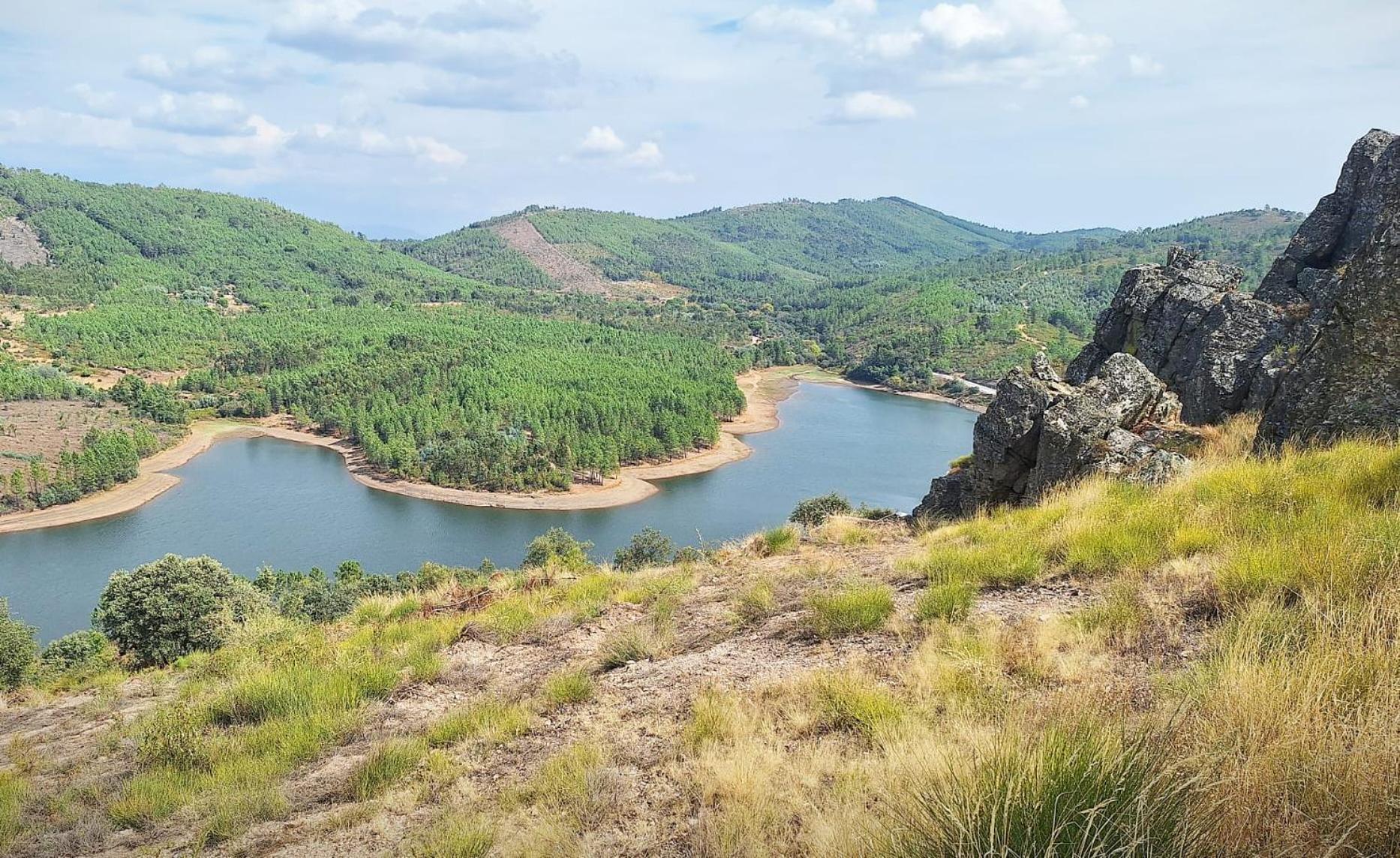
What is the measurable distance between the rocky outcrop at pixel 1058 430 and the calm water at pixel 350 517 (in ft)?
106

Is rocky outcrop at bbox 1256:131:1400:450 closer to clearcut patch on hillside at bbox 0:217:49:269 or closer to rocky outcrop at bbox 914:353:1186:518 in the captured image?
rocky outcrop at bbox 914:353:1186:518

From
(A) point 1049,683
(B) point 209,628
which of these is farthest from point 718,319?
(A) point 1049,683

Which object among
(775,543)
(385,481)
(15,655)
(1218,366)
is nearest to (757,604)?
(775,543)

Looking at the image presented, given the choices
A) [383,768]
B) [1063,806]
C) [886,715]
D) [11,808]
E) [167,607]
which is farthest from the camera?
[167,607]

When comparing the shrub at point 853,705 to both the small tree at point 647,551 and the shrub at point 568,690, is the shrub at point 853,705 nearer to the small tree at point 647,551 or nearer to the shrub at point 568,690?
the shrub at point 568,690

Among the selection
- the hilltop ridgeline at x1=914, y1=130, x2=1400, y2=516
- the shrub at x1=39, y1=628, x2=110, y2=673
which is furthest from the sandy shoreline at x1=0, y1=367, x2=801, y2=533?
the hilltop ridgeline at x1=914, y1=130, x2=1400, y2=516

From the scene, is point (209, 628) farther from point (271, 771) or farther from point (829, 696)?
point (829, 696)

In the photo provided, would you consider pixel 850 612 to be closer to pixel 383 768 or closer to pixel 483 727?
pixel 483 727

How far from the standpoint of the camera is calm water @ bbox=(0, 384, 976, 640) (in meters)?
49.2

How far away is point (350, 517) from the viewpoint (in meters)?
59.4

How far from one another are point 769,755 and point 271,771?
416 cm

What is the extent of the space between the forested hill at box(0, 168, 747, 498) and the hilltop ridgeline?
184ft

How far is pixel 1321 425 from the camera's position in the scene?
26.1 feet

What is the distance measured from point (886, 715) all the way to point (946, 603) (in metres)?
1.91
